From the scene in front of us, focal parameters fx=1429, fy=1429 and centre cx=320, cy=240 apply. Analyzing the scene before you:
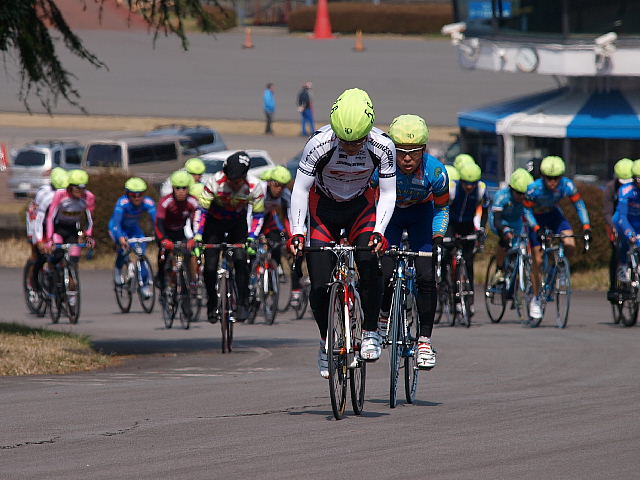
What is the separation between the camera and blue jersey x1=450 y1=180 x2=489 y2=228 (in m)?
18.1

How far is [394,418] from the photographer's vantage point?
9.41m

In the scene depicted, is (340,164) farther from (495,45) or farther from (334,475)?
(495,45)

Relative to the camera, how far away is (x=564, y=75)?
104ft

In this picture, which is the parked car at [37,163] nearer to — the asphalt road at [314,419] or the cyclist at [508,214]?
the cyclist at [508,214]

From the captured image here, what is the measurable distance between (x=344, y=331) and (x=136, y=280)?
38.4ft

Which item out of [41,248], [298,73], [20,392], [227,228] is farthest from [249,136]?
[20,392]

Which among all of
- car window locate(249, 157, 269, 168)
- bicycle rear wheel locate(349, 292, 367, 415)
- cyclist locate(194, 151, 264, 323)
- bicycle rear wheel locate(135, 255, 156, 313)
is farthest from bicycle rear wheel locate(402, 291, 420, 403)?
car window locate(249, 157, 269, 168)

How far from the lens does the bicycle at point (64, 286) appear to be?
63.4ft

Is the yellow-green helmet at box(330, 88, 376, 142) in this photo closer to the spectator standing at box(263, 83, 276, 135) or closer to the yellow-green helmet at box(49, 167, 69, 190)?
the yellow-green helmet at box(49, 167, 69, 190)

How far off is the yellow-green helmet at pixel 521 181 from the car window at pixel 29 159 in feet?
75.1

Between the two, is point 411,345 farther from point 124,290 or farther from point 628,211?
point 124,290

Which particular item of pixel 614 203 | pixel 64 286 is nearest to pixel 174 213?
pixel 64 286

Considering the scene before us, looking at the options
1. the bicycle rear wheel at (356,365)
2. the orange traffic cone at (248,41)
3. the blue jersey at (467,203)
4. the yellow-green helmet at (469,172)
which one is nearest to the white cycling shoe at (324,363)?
the bicycle rear wheel at (356,365)

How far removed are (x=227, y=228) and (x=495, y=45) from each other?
60.4 ft
